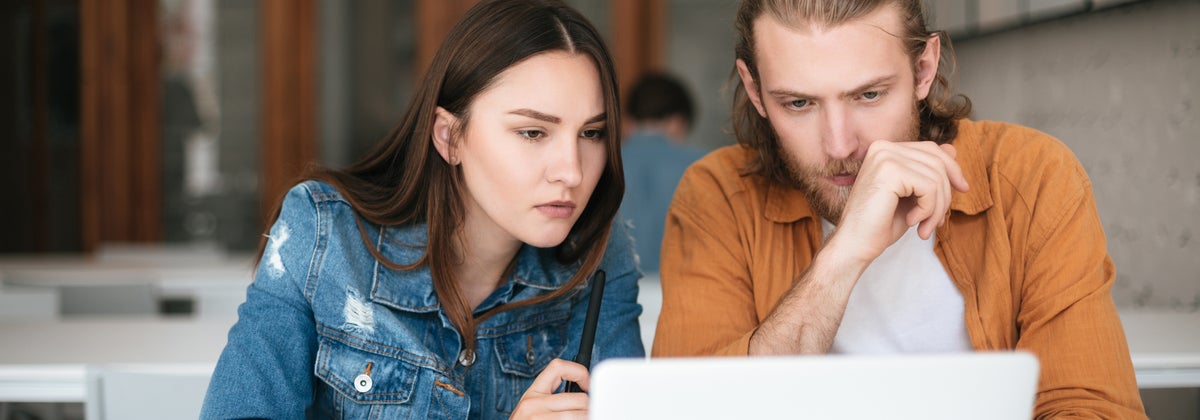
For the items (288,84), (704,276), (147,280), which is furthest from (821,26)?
(288,84)

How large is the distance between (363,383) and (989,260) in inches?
36.5

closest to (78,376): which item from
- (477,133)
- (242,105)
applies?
(477,133)

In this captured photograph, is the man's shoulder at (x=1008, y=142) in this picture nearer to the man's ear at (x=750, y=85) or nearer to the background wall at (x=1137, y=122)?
the man's ear at (x=750, y=85)

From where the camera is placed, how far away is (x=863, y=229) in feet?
4.57

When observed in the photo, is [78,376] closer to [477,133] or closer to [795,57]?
[477,133]

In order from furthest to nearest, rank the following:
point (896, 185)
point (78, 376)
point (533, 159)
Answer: point (78, 376) → point (533, 159) → point (896, 185)

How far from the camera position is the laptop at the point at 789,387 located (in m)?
0.79

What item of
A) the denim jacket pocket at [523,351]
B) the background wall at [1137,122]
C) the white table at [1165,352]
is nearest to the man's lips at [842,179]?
the denim jacket pocket at [523,351]

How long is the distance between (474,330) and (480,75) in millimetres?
393

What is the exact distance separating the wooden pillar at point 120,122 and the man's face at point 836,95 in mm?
5115

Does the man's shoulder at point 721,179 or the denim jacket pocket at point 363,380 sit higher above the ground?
the man's shoulder at point 721,179

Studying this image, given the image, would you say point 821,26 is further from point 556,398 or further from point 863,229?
point 556,398

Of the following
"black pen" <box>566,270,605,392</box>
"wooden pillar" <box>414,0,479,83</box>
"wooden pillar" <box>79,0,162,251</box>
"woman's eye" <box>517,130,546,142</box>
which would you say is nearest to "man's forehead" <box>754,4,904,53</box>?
"woman's eye" <box>517,130,546,142</box>

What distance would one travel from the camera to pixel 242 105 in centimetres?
585
